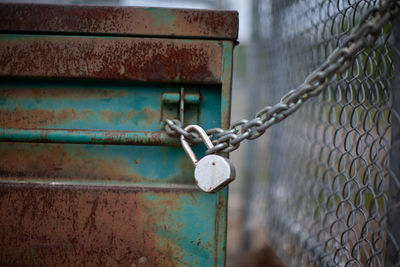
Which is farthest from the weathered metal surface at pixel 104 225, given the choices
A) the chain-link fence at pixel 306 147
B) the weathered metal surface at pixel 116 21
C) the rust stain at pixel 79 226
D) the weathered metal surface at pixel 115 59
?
the chain-link fence at pixel 306 147

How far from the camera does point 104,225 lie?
1.09 meters

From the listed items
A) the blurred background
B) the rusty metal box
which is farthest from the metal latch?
the blurred background

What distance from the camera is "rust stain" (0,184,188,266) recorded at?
108 centimetres

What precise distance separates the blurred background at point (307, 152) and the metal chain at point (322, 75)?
22 centimetres

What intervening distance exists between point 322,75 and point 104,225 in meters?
0.84

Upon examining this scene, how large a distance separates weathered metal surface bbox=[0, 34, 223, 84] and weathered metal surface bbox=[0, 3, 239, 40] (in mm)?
28

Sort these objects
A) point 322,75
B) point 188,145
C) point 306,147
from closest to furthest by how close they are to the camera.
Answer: point 322,75 → point 188,145 → point 306,147

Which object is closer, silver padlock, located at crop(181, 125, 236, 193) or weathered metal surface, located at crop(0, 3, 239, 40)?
silver padlock, located at crop(181, 125, 236, 193)

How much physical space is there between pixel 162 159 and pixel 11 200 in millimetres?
530

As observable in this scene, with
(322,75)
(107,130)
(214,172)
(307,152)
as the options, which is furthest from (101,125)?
(307,152)

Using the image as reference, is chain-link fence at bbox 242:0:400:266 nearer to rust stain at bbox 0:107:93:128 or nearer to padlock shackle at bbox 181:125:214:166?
padlock shackle at bbox 181:125:214:166

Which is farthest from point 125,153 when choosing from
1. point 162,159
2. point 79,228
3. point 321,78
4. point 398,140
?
point 398,140

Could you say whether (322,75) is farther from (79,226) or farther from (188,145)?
(79,226)

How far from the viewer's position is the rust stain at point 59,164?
1115 mm
